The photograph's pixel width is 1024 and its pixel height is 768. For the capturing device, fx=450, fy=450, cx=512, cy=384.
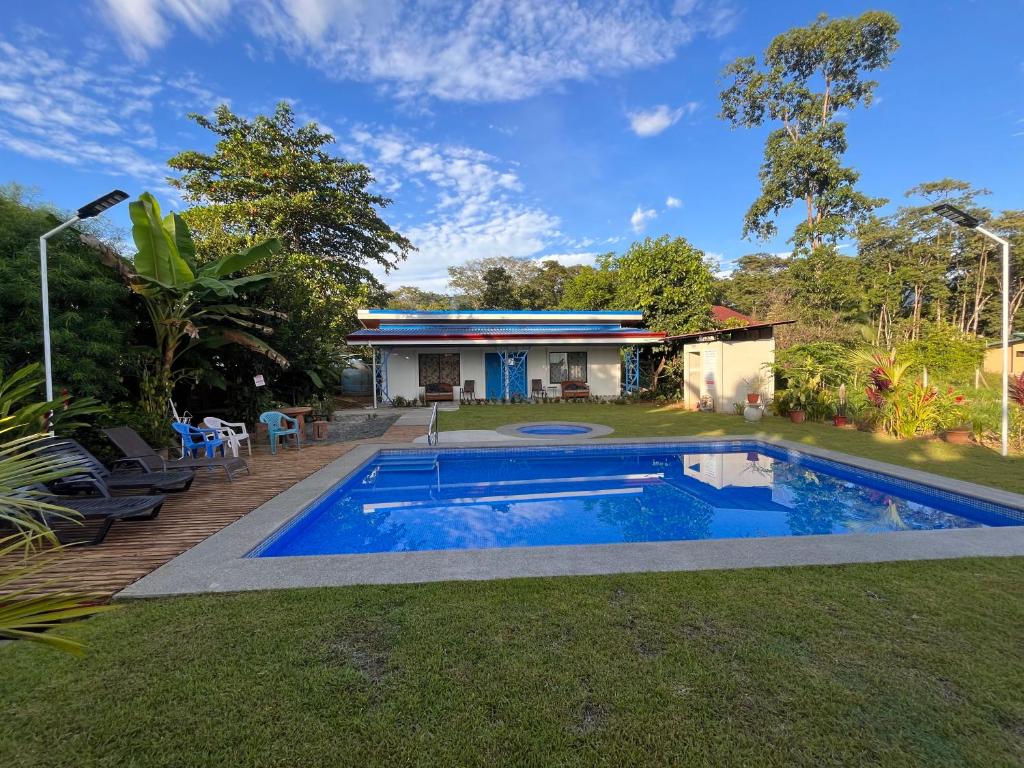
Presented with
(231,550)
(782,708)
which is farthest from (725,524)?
(231,550)

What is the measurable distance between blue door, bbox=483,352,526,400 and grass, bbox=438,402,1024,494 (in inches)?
83.1

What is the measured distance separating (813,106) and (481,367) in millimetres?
26561

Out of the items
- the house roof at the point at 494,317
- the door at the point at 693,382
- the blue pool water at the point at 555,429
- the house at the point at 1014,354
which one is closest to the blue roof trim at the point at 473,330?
the house roof at the point at 494,317

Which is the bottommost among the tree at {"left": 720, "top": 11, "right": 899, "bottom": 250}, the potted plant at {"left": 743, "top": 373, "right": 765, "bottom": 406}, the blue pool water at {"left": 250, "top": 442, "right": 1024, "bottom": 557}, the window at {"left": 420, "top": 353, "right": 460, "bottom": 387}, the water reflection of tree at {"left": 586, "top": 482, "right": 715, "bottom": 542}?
the water reflection of tree at {"left": 586, "top": 482, "right": 715, "bottom": 542}

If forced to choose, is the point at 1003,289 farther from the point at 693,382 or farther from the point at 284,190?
the point at 284,190

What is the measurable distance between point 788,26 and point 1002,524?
3382 centimetres

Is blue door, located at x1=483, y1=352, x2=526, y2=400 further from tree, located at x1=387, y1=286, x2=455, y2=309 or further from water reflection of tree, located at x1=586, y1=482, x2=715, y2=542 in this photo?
tree, located at x1=387, y1=286, x2=455, y2=309

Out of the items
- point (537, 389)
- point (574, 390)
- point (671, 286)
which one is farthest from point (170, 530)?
point (671, 286)

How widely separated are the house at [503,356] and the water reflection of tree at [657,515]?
11556 mm

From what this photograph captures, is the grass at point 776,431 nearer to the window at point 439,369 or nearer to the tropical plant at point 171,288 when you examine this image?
the window at point 439,369

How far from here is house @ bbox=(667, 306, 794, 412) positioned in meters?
14.1

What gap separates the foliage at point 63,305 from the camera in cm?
613

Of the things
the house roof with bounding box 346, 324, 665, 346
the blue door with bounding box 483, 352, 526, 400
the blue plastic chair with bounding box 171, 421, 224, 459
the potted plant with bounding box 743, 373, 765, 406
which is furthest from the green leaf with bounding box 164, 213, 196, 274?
the potted plant with bounding box 743, 373, 765, 406

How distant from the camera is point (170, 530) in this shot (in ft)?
15.9
